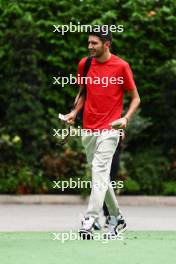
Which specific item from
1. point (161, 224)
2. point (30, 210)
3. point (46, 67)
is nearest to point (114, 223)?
point (161, 224)

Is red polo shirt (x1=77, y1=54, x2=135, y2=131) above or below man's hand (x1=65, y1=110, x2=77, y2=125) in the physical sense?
above

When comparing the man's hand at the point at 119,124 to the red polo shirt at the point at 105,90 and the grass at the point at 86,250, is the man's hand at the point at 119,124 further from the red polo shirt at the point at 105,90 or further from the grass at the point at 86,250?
the grass at the point at 86,250

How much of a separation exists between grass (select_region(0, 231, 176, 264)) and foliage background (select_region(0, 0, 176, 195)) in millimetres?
4454

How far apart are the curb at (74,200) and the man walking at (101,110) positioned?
4337 millimetres

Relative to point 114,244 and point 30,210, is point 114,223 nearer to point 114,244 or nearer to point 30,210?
point 114,244

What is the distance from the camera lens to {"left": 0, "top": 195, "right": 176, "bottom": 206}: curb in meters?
13.1

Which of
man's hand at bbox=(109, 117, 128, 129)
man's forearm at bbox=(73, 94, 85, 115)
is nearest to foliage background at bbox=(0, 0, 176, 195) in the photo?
man's forearm at bbox=(73, 94, 85, 115)

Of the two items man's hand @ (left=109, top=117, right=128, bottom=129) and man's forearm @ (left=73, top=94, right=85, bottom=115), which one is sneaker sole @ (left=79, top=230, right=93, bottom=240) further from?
man's forearm @ (left=73, top=94, right=85, bottom=115)

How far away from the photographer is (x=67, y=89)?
1517cm

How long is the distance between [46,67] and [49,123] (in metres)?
0.95

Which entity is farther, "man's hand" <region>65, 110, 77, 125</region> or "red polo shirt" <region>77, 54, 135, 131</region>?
"man's hand" <region>65, 110, 77, 125</region>

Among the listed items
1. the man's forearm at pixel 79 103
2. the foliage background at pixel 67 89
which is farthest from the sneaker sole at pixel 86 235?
the foliage background at pixel 67 89

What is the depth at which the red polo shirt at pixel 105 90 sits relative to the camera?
8.73m

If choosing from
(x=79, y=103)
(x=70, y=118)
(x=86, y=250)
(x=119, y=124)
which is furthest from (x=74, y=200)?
(x=86, y=250)
